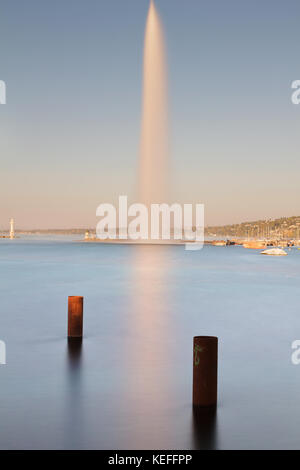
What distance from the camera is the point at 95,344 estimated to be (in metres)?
14.5

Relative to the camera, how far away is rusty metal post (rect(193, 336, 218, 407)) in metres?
7.72

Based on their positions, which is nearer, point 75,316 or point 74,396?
point 74,396

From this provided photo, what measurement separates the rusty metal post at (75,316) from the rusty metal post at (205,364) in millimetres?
5398

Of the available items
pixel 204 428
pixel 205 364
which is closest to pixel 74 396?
pixel 204 428

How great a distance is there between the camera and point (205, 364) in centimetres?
776

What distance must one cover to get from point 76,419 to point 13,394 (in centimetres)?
193

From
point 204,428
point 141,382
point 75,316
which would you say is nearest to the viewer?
Answer: point 204,428

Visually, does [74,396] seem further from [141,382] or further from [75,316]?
[75,316]

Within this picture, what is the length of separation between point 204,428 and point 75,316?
21.5 ft

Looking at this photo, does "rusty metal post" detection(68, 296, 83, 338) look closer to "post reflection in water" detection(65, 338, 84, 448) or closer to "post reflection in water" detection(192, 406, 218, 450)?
"post reflection in water" detection(65, 338, 84, 448)

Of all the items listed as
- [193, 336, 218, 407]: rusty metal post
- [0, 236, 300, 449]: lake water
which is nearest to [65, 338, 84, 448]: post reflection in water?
[0, 236, 300, 449]: lake water

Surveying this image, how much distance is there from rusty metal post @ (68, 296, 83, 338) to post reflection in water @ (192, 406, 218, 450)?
17.2 ft

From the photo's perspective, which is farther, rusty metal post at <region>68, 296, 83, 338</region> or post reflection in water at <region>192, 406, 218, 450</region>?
rusty metal post at <region>68, 296, 83, 338</region>

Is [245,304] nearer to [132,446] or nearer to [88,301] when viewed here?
[88,301]
